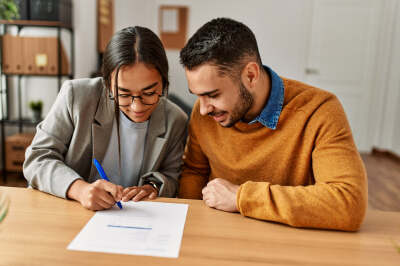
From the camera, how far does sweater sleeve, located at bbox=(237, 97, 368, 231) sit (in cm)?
96

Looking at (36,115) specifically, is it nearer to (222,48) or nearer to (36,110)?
(36,110)

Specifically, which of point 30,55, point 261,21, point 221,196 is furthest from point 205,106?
point 261,21

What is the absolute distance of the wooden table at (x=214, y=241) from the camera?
77 cm

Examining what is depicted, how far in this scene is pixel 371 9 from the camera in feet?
16.4

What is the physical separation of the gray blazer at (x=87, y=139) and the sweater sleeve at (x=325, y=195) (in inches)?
14.4

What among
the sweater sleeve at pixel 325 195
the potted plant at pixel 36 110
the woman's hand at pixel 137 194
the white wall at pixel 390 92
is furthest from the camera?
the white wall at pixel 390 92

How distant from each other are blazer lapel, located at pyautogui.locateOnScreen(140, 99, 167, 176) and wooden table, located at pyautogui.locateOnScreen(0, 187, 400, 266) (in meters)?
0.34

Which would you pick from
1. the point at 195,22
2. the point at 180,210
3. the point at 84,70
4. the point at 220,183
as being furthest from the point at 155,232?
the point at 195,22

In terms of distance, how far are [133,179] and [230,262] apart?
2.25ft

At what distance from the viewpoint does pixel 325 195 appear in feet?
3.29

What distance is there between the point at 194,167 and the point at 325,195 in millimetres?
582

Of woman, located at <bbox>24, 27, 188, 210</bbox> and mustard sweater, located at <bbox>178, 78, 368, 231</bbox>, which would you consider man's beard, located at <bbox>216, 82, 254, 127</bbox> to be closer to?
mustard sweater, located at <bbox>178, 78, 368, 231</bbox>

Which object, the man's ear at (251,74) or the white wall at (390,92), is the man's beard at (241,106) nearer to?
the man's ear at (251,74)

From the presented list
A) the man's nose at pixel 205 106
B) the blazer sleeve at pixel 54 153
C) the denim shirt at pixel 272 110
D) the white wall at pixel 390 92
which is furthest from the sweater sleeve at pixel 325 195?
the white wall at pixel 390 92
